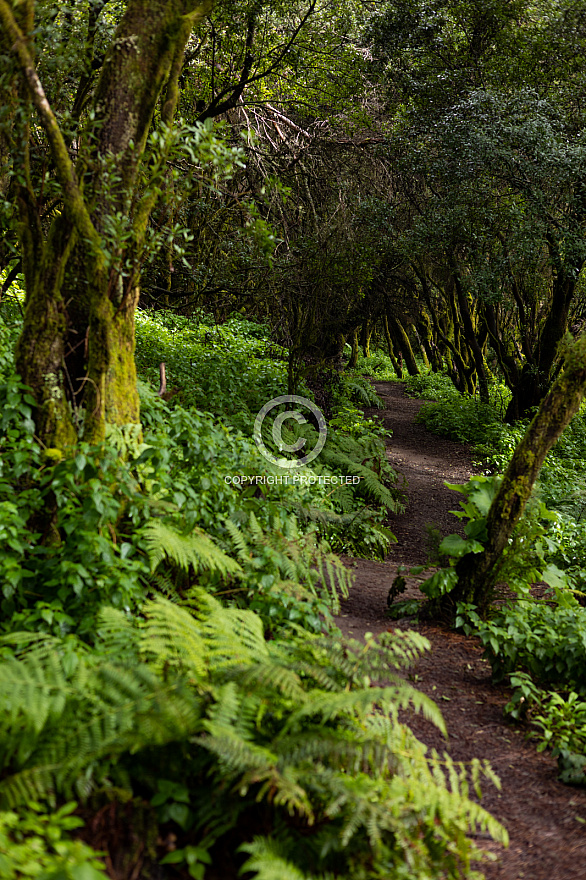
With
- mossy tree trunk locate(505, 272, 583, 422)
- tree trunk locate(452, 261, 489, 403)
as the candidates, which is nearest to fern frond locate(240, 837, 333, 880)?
mossy tree trunk locate(505, 272, 583, 422)

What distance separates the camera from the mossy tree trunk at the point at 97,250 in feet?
13.0

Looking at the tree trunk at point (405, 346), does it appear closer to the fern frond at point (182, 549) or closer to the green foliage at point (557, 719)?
the green foliage at point (557, 719)

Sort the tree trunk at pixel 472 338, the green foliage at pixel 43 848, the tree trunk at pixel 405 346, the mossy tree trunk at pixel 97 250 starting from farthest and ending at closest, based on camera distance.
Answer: the tree trunk at pixel 405 346 → the tree trunk at pixel 472 338 → the mossy tree trunk at pixel 97 250 → the green foliage at pixel 43 848

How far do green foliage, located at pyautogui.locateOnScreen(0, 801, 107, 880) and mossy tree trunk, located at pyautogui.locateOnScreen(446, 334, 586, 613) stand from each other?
12.5 ft

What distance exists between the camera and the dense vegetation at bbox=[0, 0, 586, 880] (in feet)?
7.22

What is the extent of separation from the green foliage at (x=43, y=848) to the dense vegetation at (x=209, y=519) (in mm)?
13

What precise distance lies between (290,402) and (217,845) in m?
8.36

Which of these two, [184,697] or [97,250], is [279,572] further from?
[97,250]

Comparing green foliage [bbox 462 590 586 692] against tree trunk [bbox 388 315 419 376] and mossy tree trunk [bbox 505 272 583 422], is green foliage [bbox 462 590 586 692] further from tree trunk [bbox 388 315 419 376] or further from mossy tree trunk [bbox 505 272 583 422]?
tree trunk [bbox 388 315 419 376]

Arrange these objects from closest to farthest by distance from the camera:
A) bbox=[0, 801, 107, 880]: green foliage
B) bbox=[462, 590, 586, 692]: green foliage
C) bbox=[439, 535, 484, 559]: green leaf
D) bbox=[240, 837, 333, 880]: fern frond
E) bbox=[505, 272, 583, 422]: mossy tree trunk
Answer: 1. bbox=[0, 801, 107, 880]: green foliage
2. bbox=[240, 837, 333, 880]: fern frond
3. bbox=[462, 590, 586, 692]: green foliage
4. bbox=[439, 535, 484, 559]: green leaf
5. bbox=[505, 272, 583, 422]: mossy tree trunk

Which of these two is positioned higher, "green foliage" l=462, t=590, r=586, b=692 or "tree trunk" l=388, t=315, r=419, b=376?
"tree trunk" l=388, t=315, r=419, b=376

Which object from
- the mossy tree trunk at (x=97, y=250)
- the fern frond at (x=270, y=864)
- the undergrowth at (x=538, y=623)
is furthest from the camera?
the mossy tree trunk at (x=97, y=250)

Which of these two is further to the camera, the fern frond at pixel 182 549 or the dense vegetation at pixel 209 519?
the fern frond at pixel 182 549

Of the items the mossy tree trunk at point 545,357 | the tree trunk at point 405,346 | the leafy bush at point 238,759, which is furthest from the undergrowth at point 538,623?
the tree trunk at point 405,346
